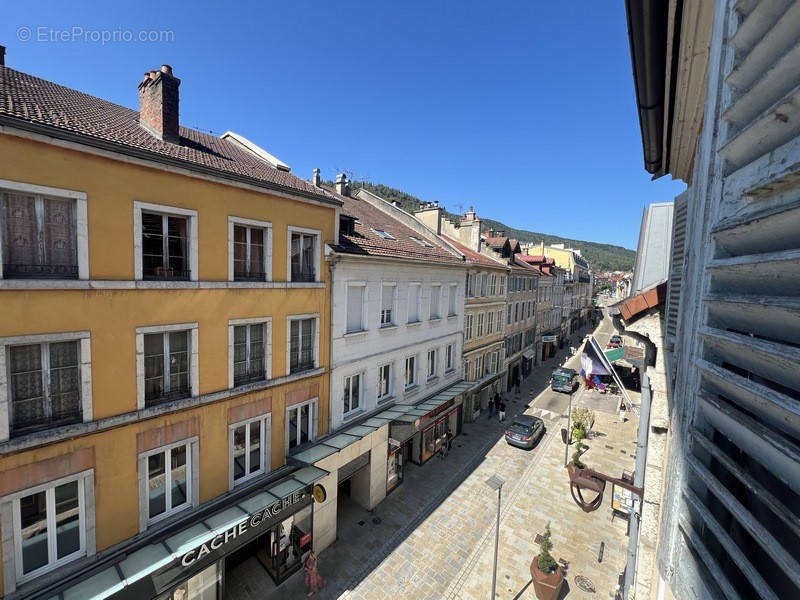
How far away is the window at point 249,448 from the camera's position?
1012 cm

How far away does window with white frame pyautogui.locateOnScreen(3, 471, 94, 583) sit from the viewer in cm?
678

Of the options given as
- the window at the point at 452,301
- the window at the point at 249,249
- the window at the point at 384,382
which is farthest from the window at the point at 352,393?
the window at the point at 452,301

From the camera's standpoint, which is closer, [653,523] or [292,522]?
[653,523]

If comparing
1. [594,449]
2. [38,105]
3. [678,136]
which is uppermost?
[38,105]

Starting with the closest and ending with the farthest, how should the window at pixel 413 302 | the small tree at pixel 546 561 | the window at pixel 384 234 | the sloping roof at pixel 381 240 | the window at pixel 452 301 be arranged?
1. the small tree at pixel 546 561
2. the sloping roof at pixel 381 240
3. the window at pixel 413 302
4. the window at pixel 384 234
5. the window at pixel 452 301

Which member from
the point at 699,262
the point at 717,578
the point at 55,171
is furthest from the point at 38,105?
the point at 717,578

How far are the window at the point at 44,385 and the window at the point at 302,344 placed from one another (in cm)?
510

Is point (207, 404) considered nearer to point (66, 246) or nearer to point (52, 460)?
point (52, 460)

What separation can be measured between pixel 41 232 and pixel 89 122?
9.88 feet

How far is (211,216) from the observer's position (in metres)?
9.21

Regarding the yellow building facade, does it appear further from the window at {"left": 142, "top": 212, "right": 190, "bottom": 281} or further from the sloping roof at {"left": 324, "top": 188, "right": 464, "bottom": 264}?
the sloping roof at {"left": 324, "top": 188, "right": 464, "bottom": 264}

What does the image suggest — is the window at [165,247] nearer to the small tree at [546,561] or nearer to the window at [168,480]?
the window at [168,480]

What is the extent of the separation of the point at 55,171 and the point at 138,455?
6070 mm

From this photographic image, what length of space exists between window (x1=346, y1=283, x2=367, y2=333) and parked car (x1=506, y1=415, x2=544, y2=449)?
12266mm
